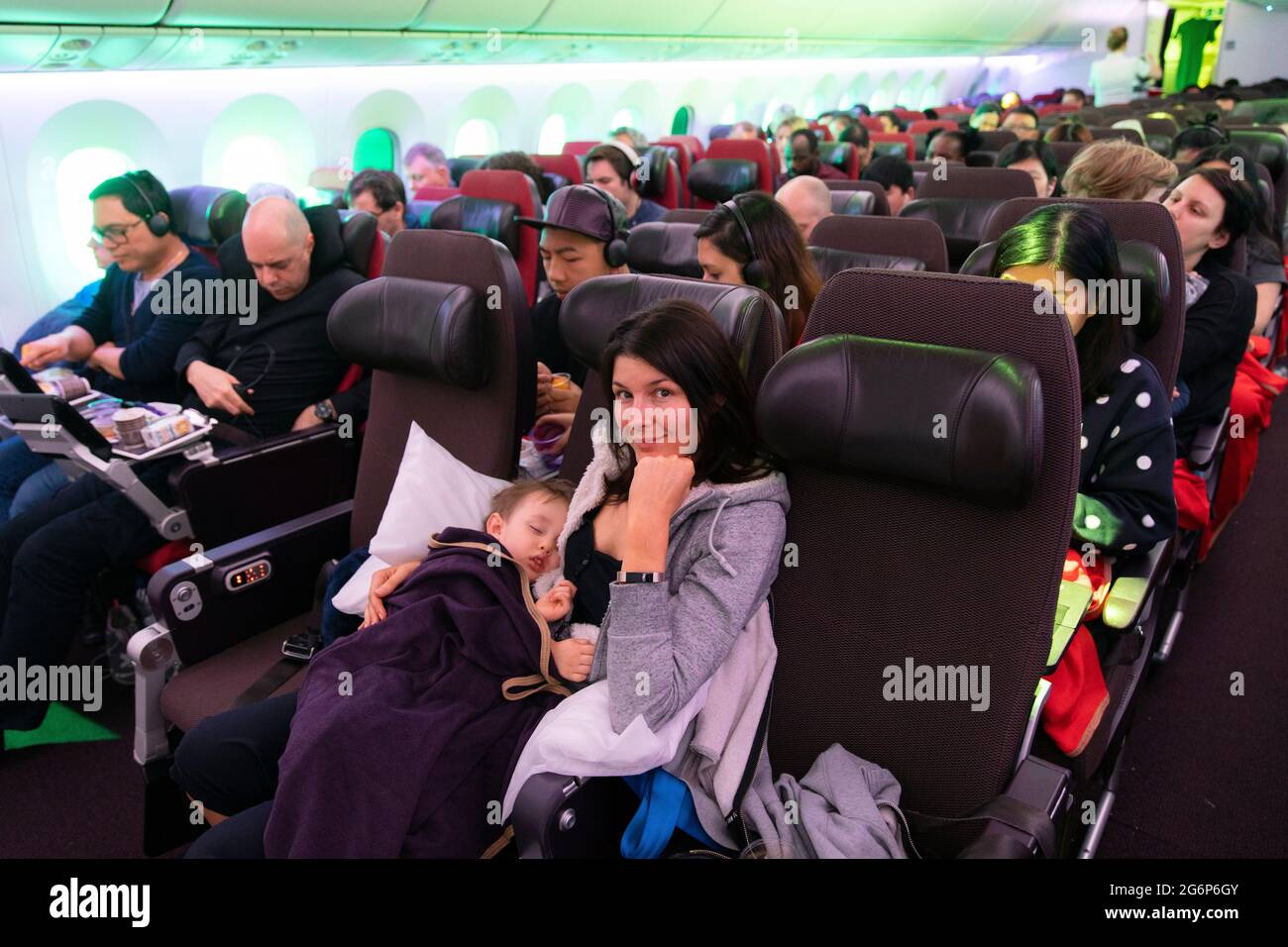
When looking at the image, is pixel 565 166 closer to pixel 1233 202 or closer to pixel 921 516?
pixel 1233 202

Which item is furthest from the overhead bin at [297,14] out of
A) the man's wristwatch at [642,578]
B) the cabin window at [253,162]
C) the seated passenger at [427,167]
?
the man's wristwatch at [642,578]

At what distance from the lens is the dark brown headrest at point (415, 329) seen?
2.15 m

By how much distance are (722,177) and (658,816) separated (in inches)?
190

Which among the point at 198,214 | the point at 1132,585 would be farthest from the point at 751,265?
the point at 198,214

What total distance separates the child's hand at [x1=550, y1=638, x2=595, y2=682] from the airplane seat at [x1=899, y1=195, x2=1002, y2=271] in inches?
115

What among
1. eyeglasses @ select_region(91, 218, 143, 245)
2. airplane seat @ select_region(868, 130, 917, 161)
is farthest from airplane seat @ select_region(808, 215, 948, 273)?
airplane seat @ select_region(868, 130, 917, 161)

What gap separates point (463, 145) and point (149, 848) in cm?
784

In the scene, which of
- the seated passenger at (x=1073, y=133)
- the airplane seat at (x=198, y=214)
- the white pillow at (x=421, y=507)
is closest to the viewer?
the white pillow at (x=421, y=507)

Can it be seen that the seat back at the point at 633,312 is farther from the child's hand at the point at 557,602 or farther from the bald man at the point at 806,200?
the bald man at the point at 806,200

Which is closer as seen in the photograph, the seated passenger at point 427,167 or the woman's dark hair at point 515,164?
the woman's dark hair at point 515,164

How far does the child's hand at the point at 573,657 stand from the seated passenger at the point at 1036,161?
4.29 meters

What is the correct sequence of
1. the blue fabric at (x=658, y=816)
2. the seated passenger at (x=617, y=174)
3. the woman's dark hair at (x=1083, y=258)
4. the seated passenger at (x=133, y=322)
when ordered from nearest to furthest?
the blue fabric at (x=658, y=816) < the woman's dark hair at (x=1083, y=258) < the seated passenger at (x=133, y=322) < the seated passenger at (x=617, y=174)

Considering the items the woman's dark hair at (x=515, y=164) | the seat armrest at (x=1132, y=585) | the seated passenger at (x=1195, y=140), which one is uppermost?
the seated passenger at (x=1195, y=140)

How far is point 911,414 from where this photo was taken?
136 cm
